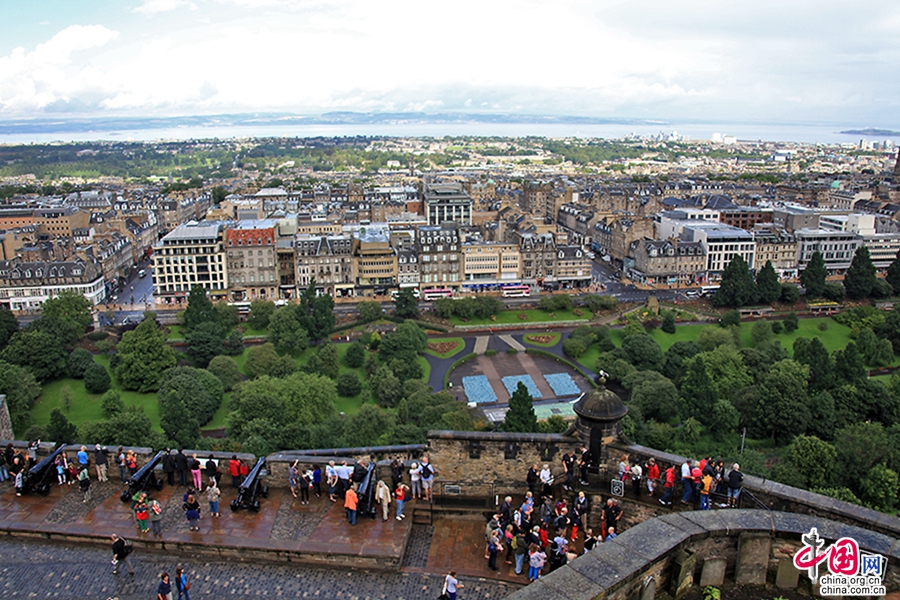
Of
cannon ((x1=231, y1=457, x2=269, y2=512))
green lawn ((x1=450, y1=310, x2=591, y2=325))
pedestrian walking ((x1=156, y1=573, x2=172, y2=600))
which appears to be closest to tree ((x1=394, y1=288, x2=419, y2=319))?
green lawn ((x1=450, y1=310, x2=591, y2=325))

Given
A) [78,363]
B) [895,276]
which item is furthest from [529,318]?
[895,276]

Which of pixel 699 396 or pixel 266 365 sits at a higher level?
pixel 699 396

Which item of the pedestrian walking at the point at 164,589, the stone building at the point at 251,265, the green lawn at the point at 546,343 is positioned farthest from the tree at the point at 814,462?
the stone building at the point at 251,265

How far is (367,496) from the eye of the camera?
1391 cm

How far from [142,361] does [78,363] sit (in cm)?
587

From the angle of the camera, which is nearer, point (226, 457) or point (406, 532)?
point (406, 532)

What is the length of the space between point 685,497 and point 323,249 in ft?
238

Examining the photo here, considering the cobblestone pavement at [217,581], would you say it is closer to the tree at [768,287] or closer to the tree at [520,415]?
the tree at [520,415]

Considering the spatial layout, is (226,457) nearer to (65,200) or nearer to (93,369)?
(93,369)

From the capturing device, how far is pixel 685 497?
13.6 metres

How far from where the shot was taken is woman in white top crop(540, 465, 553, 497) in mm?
13930

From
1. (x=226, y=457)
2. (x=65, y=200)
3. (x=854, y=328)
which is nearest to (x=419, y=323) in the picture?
(x=854, y=328)

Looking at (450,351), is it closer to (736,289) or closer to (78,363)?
(78,363)

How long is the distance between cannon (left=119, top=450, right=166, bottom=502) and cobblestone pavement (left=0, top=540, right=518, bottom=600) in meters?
1.88
